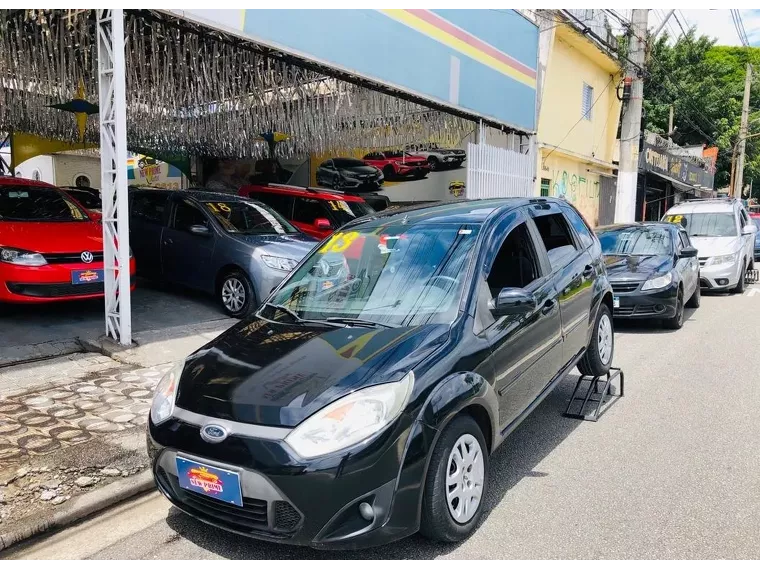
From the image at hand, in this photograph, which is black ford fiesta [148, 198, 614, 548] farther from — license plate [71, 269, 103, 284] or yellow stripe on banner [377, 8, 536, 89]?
yellow stripe on banner [377, 8, 536, 89]

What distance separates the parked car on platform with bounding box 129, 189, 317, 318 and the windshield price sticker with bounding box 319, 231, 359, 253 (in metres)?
3.36

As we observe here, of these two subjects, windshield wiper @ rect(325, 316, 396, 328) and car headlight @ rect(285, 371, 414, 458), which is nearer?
car headlight @ rect(285, 371, 414, 458)

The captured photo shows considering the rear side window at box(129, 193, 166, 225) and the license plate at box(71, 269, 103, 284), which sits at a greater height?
the rear side window at box(129, 193, 166, 225)

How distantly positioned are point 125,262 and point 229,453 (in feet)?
13.6

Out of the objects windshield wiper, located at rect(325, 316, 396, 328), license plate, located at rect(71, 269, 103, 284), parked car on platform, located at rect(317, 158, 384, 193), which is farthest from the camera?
parked car on platform, located at rect(317, 158, 384, 193)

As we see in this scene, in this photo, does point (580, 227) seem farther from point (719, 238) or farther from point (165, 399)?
point (719, 238)

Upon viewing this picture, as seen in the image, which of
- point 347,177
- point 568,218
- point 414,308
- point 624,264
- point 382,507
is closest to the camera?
point 382,507

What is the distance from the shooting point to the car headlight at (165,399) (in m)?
3.02

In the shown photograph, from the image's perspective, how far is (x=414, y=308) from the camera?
135 inches

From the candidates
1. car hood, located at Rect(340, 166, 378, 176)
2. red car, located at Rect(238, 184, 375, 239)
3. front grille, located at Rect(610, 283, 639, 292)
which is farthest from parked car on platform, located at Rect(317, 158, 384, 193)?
front grille, located at Rect(610, 283, 639, 292)

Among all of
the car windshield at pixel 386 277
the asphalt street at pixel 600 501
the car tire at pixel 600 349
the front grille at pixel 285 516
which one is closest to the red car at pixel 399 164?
the car tire at pixel 600 349

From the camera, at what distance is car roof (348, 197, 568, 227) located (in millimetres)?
4012
